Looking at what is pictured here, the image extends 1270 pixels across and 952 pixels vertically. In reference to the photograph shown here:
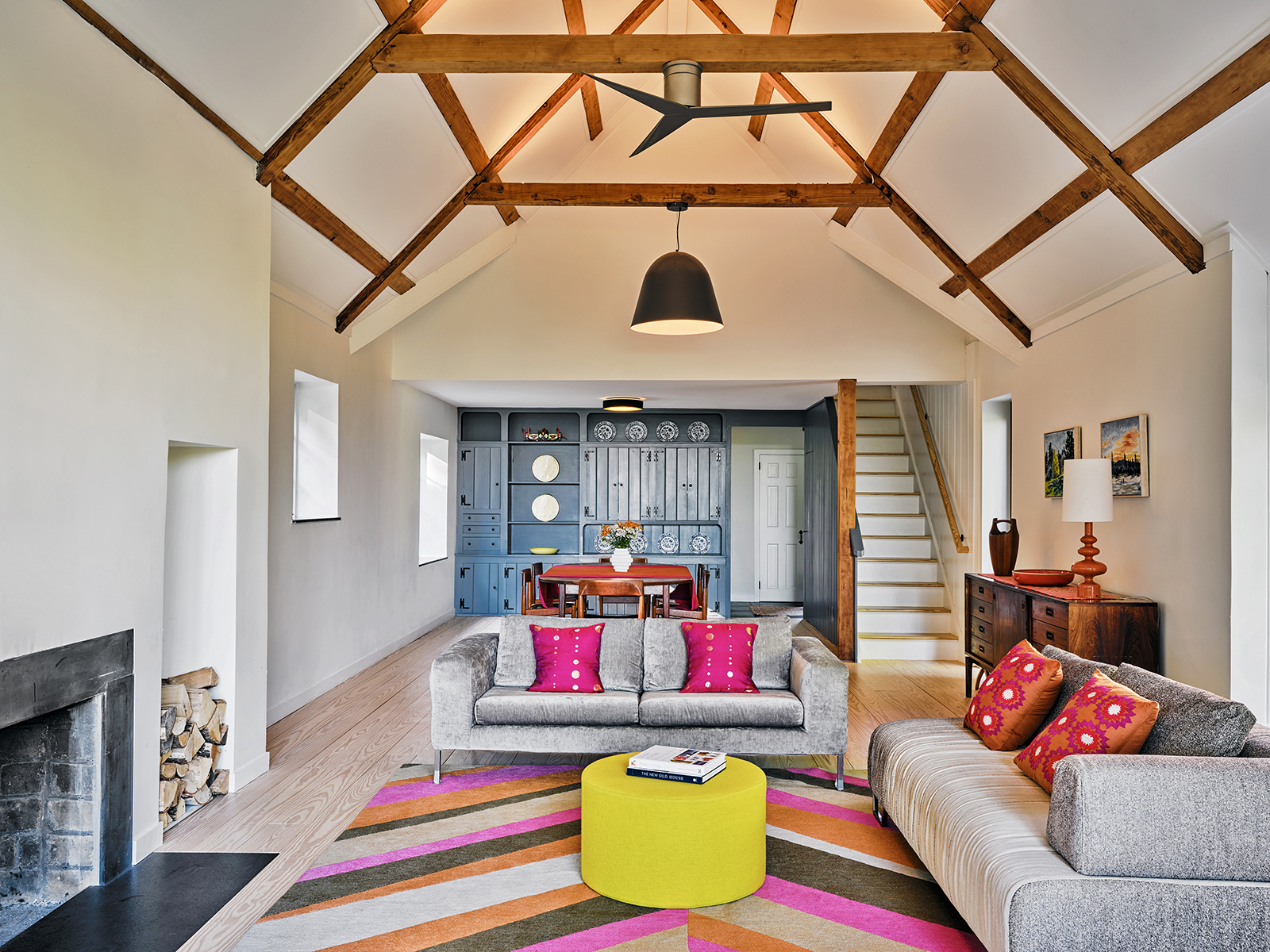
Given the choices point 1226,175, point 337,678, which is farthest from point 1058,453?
point 337,678

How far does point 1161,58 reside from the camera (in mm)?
3439

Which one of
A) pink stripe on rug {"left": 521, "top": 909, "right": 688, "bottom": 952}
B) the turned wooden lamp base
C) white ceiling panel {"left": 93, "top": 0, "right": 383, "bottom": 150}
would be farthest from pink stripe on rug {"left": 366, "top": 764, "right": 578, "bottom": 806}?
white ceiling panel {"left": 93, "top": 0, "right": 383, "bottom": 150}

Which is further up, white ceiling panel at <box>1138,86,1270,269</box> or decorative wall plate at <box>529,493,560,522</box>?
white ceiling panel at <box>1138,86,1270,269</box>

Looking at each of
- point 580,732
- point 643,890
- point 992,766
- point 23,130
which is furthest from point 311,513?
point 992,766

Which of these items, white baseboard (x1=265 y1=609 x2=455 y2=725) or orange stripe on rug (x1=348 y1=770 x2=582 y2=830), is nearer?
orange stripe on rug (x1=348 y1=770 x2=582 y2=830)

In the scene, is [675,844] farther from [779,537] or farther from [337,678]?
[779,537]

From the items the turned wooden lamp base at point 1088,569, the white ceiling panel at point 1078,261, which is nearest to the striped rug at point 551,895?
the turned wooden lamp base at point 1088,569

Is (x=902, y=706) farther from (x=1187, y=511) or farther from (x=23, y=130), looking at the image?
(x=23, y=130)

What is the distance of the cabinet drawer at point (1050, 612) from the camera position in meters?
4.60

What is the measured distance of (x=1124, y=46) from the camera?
3.50 metres

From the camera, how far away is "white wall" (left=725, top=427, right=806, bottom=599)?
11.3 metres

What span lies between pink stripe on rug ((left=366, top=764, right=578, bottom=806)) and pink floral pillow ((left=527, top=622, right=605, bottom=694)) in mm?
411

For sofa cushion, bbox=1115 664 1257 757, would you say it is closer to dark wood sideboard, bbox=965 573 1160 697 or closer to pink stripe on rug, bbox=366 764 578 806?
dark wood sideboard, bbox=965 573 1160 697

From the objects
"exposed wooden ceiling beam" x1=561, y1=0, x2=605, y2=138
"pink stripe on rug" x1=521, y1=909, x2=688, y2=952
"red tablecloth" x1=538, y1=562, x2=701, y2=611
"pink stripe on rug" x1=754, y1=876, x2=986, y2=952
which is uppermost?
"exposed wooden ceiling beam" x1=561, y1=0, x2=605, y2=138
